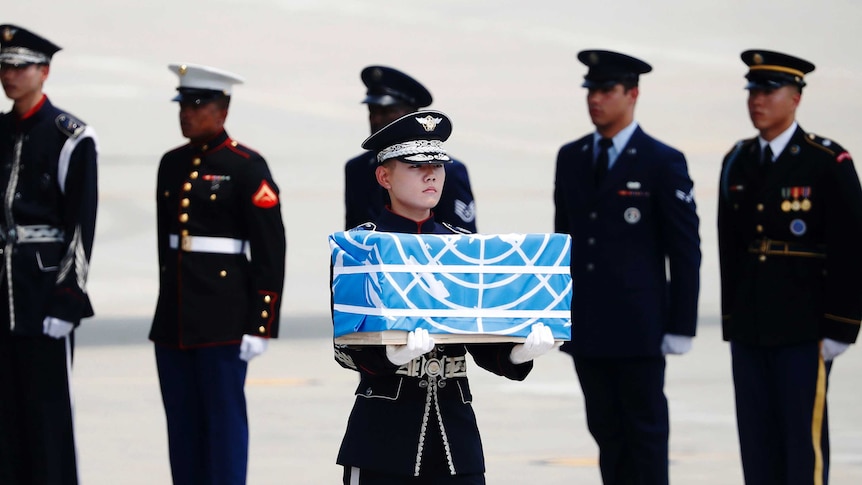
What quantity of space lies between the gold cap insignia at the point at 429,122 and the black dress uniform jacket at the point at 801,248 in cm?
213

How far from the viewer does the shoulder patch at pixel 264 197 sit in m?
6.71

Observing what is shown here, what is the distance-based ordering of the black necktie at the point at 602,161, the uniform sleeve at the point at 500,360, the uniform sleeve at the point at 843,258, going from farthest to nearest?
1. the black necktie at the point at 602,161
2. the uniform sleeve at the point at 843,258
3. the uniform sleeve at the point at 500,360

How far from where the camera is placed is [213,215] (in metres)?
6.72

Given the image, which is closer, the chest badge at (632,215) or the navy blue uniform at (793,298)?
the navy blue uniform at (793,298)

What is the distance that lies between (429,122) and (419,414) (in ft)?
2.60

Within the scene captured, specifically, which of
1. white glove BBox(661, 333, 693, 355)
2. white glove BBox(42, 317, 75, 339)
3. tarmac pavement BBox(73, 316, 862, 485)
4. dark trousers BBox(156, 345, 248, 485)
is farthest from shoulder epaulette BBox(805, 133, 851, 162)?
white glove BBox(42, 317, 75, 339)

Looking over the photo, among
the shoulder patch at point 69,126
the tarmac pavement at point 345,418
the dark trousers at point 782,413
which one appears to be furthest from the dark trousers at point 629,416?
the shoulder patch at point 69,126

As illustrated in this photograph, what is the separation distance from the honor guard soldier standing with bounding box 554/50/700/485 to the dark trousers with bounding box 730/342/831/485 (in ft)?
0.90

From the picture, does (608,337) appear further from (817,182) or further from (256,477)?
(256,477)

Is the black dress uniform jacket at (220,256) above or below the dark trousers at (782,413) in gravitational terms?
above

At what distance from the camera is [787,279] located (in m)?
6.66

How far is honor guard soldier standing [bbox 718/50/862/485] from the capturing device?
21.5 feet

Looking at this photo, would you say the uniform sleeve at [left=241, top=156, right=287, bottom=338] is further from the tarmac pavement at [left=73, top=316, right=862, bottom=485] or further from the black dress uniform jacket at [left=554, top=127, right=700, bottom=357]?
the tarmac pavement at [left=73, top=316, right=862, bottom=485]

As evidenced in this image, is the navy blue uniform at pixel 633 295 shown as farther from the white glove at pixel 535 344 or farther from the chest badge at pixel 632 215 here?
the white glove at pixel 535 344
